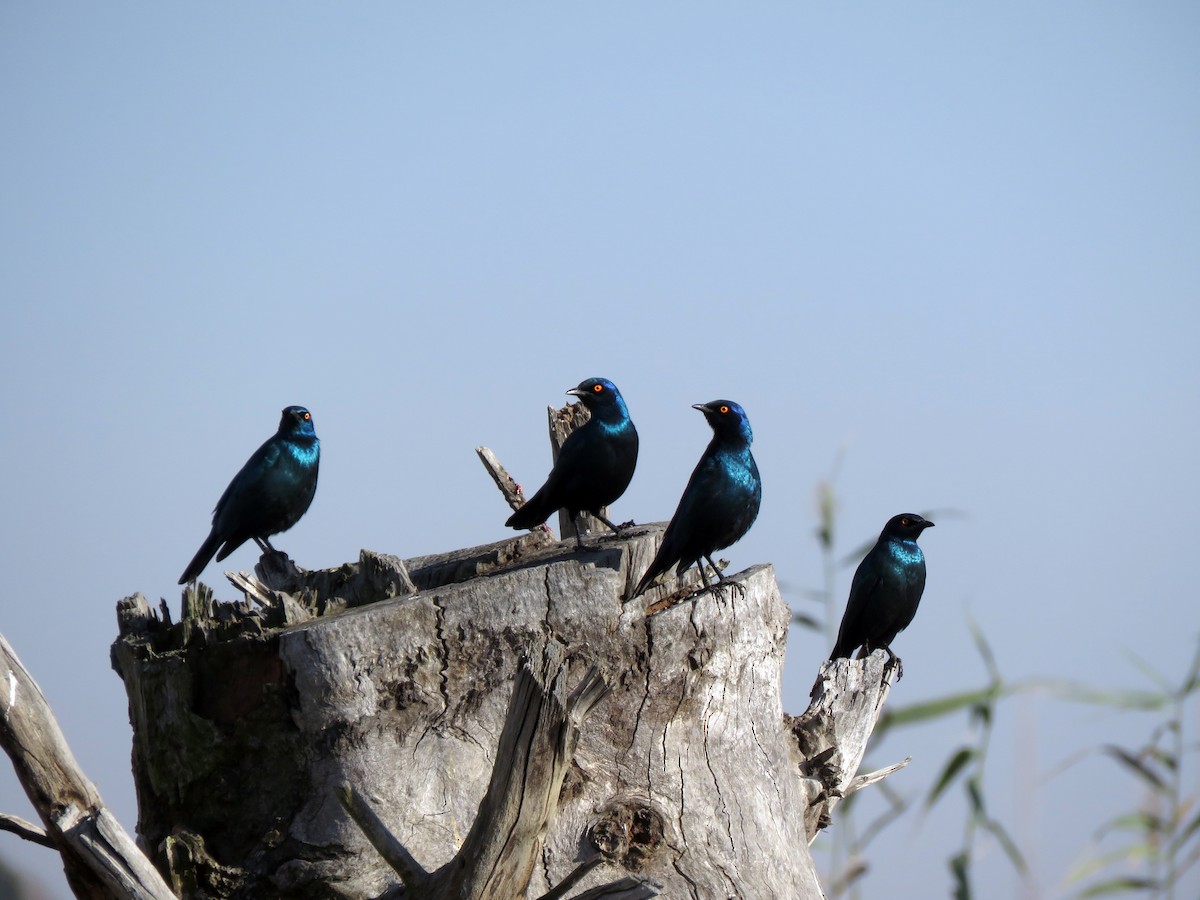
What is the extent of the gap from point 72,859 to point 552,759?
1524mm

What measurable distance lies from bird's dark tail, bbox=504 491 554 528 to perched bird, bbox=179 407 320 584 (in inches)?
69.5

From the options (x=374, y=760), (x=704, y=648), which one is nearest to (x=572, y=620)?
(x=704, y=648)

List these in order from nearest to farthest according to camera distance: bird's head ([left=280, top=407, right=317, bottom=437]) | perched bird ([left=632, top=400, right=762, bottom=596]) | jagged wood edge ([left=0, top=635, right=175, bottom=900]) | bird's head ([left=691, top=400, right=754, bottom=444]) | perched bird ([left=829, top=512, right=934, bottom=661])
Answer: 1. jagged wood edge ([left=0, top=635, right=175, bottom=900])
2. perched bird ([left=632, top=400, right=762, bottom=596])
3. bird's head ([left=691, top=400, right=754, bottom=444])
4. perched bird ([left=829, top=512, right=934, bottom=661])
5. bird's head ([left=280, top=407, right=317, bottom=437])

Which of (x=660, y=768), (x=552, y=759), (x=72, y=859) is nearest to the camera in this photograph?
(x=552, y=759)

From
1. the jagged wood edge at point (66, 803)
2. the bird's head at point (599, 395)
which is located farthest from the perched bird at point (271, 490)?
the jagged wood edge at point (66, 803)

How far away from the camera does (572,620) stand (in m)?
4.11

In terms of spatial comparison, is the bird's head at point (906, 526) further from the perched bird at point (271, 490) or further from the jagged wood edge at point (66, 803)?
the jagged wood edge at point (66, 803)

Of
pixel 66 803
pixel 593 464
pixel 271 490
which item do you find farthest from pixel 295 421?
pixel 66 803

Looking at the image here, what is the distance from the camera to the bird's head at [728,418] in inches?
219

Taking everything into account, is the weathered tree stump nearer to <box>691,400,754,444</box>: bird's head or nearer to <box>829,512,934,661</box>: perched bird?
<box>691,400,754,444</box>: bird's head

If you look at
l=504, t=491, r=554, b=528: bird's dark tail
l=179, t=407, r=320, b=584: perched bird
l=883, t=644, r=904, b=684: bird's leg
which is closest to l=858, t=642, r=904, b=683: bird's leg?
l=883, t=644, r=904, b=684: bird's leg

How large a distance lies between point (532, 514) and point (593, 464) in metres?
0.40

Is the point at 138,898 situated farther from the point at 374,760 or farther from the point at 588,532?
the point at 588,532

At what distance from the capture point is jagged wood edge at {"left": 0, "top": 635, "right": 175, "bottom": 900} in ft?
10.9
